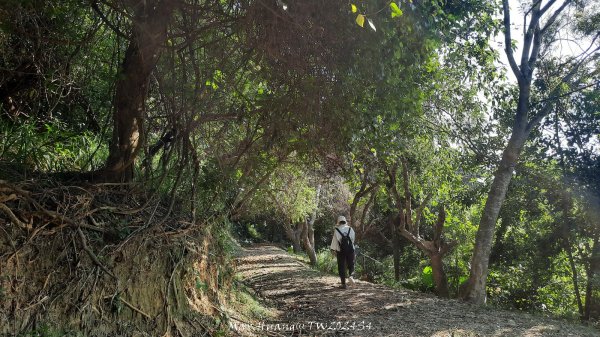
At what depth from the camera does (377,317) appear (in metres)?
8.33

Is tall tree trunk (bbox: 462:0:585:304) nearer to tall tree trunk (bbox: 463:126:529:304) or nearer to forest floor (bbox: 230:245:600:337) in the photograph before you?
tall tree trunk (bbox: 463:126:529:304)

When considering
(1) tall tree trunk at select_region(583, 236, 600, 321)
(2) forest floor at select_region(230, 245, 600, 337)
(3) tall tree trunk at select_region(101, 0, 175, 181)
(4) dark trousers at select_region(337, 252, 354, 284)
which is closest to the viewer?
(3) tall tree trunk at select_region(101, 0, 175, 181)

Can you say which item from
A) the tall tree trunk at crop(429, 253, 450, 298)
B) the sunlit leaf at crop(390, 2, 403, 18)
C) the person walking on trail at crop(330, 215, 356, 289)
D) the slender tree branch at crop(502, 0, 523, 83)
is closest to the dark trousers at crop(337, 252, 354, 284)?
the person walking on trail at crop(330, 215, 356, 289)

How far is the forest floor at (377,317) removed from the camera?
7.40 metres

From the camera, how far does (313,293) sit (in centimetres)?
1094

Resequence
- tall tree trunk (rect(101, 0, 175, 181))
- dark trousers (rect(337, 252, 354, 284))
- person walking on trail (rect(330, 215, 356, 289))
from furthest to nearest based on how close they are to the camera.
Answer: dark trousers (rect(337, 252, 354, 284)), person walking on trail (rect(330, 215, 356, 289)), tall tree trunk (rect(101, 0, 175, 181))

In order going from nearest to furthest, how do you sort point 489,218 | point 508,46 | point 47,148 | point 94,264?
point 94,264 → point 47,148 → point 489,218 → point 508,46

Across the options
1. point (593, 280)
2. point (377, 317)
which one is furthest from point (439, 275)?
point (377, 317)

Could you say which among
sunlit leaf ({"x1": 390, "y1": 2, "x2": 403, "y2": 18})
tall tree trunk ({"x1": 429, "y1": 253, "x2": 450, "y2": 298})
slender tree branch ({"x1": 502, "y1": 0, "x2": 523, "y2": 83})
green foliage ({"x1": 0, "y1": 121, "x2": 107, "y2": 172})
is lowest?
tall tree trunk ({"x1": 429, "y1": 253, "x2": 450, "y2": 298})

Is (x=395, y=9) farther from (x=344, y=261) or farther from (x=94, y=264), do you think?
(x=344, y=261)

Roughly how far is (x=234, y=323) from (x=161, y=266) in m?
1.69

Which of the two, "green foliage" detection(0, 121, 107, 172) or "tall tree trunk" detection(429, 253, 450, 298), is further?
"tall tree trunk" detection(429, 253, 450, 298)

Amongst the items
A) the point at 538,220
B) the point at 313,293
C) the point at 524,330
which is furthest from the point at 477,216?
the point at 524,330

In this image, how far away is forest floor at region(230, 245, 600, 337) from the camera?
7.40 m
